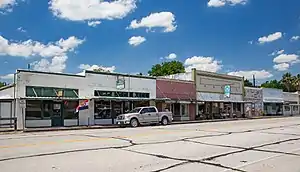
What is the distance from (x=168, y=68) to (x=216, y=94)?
2799cm

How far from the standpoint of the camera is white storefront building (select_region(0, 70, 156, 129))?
2706cm

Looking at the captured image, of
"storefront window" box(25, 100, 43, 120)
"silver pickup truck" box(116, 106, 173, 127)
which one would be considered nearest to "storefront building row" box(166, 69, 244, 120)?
"silver pickup truck" box(116, 106, 173, 127)

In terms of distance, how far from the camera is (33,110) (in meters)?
27.6

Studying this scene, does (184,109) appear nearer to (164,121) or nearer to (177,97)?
(177,97)

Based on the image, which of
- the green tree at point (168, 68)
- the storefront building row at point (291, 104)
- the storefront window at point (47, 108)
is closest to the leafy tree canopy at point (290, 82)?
the storefront building row at point (291, 104)

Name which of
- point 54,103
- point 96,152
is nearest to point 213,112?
point 54,103

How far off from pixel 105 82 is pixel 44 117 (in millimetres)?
6804

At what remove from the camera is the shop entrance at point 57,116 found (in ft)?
94.2

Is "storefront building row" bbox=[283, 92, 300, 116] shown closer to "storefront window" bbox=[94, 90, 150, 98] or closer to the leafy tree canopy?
the leafy tree canopy

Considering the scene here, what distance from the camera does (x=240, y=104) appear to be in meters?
52.6

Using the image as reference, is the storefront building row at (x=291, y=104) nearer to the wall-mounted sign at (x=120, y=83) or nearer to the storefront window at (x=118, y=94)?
the storefront window at (x=118, y=94)

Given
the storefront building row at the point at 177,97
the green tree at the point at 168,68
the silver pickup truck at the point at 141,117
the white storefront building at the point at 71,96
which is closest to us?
the white storefront building at the point at 71,96

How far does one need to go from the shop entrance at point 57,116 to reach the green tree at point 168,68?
44767mm

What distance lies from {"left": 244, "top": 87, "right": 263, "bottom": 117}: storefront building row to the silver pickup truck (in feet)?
85.9
